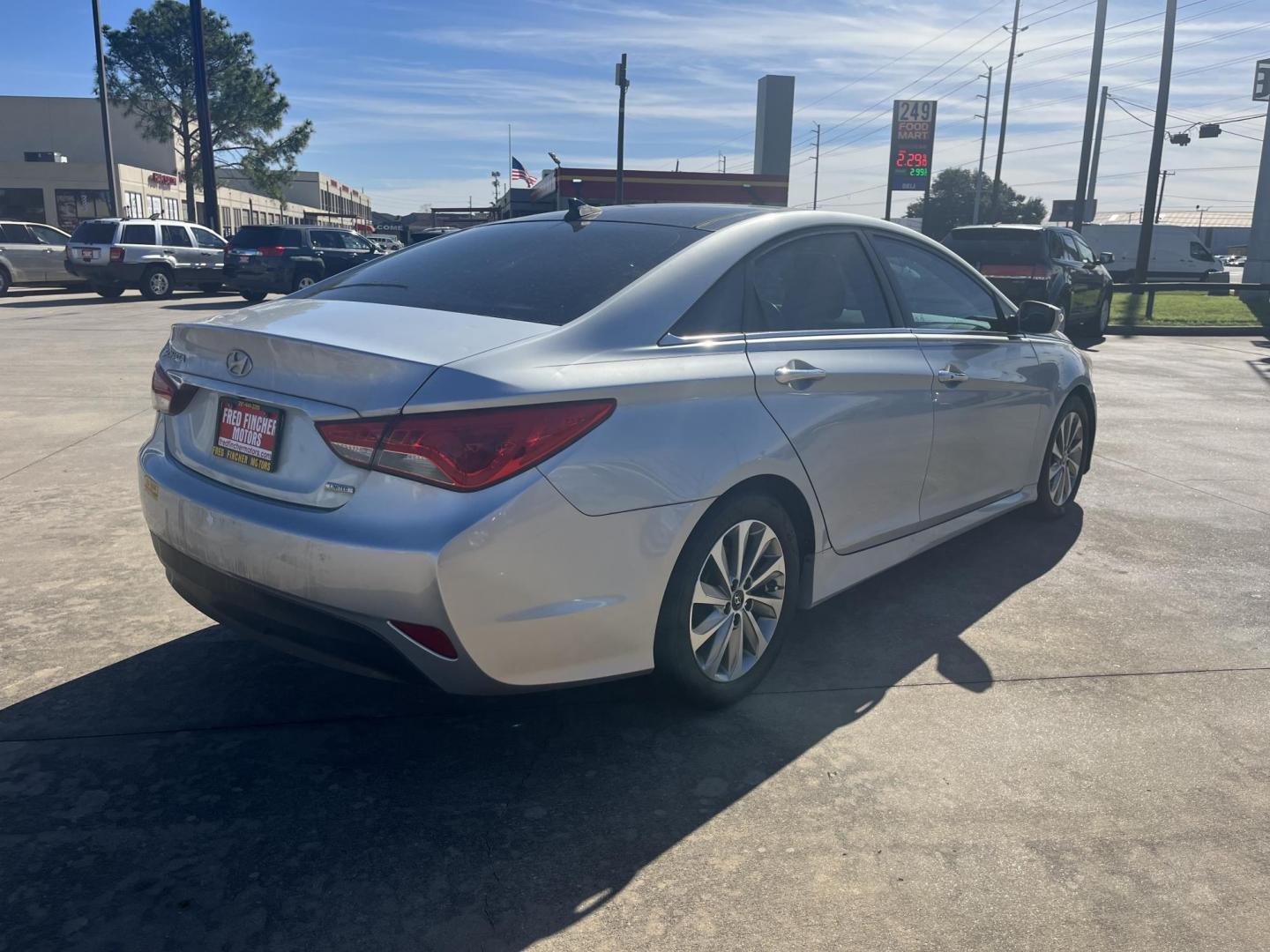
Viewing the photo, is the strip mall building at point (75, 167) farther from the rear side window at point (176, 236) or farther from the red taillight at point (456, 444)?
the red taillight at point (456, 444)

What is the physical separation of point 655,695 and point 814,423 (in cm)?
106

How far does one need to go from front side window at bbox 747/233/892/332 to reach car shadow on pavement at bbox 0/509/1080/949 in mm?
1252

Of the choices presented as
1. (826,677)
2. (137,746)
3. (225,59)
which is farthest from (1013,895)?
(225,59)

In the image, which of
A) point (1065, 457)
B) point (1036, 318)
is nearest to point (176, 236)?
point (1065, 457)

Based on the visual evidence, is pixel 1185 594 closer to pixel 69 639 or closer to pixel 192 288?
pixel 69 639

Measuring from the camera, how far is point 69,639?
3.86 m

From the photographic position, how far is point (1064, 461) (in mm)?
5703

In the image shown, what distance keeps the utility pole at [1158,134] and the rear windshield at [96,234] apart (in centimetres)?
2290

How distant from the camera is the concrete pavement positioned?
241 centimetres

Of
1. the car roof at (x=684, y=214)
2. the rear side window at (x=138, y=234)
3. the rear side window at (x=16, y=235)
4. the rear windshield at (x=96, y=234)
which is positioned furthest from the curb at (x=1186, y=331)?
the rear side window at (x=16, y=235)

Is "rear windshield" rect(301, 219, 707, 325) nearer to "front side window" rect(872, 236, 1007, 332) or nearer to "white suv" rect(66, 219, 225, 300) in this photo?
"front side window" rect(872, 236, 1007, 332)

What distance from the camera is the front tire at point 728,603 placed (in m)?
3.12

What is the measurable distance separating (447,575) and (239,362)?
3.25 ft

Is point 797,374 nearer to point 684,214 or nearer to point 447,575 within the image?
point 684,214
